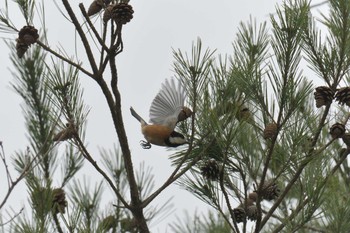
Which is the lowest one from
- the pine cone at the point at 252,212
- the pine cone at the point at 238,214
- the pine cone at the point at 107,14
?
the pine cone at the point at 252,212

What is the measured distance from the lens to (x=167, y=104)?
4.83ft

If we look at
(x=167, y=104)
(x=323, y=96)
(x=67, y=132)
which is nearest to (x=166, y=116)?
(x=167, y=104)

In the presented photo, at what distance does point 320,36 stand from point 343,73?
10 cm

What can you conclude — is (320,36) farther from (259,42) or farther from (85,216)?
(85,216)

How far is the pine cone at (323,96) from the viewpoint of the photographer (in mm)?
1473

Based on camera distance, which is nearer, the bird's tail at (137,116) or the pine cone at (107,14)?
the pine cone at (107,14)

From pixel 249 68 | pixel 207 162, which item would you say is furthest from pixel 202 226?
pixel 249 68

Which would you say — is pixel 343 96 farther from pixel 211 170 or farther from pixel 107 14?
pixel 107 14

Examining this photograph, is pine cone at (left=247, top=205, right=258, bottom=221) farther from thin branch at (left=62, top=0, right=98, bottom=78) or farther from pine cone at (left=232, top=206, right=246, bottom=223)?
thin branch at (left=62, top=0, right=98, bottom=78)

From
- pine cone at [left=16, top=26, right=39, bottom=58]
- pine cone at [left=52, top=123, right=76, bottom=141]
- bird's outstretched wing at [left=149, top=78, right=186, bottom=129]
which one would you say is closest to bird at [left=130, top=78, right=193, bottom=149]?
bird's outstretched wing at [left=149, top=78, right=186, bottom=129]

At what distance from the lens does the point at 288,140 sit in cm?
151

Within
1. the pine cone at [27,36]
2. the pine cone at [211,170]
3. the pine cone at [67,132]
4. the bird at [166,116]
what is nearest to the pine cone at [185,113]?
the bird at [166,116]

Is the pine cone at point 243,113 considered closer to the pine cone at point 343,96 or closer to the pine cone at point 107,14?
the pine cone at point 343,96

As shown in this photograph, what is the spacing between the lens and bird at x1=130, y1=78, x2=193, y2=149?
4.75 ft
